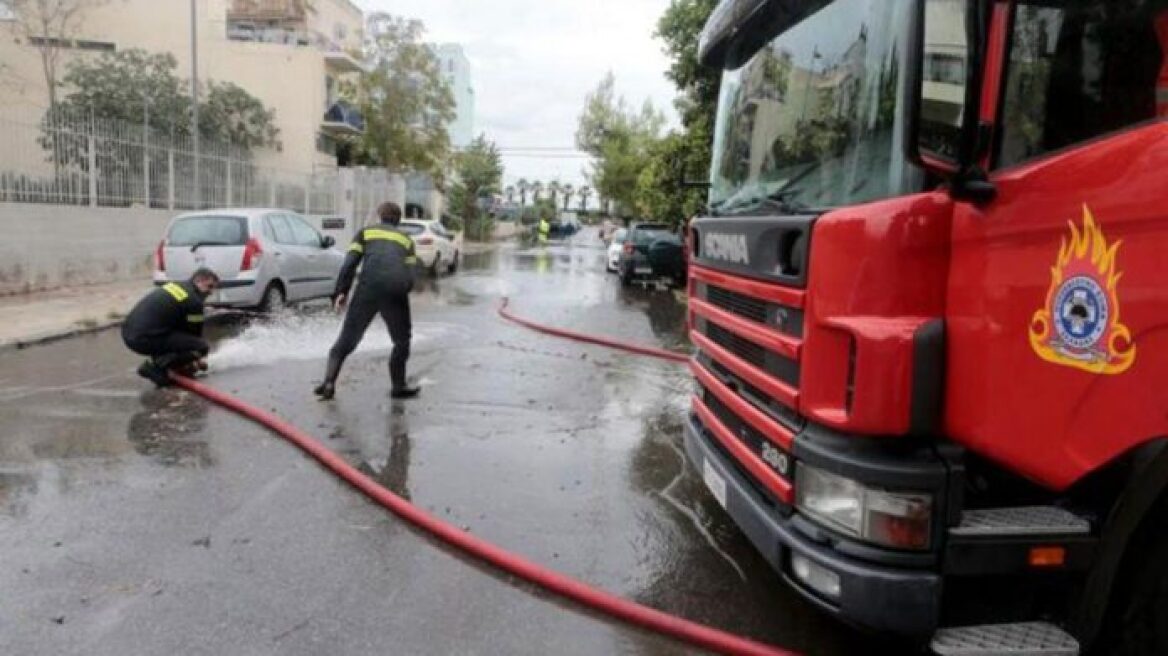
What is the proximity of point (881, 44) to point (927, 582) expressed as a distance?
180 cm

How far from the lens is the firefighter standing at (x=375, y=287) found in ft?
24.8

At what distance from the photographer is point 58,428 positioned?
650cm

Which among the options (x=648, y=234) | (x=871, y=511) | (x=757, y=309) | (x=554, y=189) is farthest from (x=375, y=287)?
(x=554, y=189)

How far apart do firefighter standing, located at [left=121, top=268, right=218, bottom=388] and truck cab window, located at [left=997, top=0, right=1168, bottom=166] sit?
7.20 meters

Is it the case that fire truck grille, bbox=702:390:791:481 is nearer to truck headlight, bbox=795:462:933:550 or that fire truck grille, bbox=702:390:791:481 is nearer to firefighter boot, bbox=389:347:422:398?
truck headlight, bbox=795:462:933:550

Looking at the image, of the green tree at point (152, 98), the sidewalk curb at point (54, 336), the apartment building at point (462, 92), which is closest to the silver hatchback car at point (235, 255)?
the sidewalk curb at point (54, 336)

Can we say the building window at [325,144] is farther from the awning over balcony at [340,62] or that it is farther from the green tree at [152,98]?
the green tree at [152,98]

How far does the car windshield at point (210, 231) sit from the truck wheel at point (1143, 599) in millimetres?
11472

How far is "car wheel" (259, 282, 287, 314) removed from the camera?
40.9 feet

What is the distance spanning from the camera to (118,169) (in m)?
16.4

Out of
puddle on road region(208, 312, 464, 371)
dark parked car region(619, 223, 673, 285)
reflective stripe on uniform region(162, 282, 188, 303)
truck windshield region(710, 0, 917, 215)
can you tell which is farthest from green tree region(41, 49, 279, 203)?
truck windshield region(710, 0, 917, 215)

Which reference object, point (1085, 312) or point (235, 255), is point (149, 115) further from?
point (1085, 312)

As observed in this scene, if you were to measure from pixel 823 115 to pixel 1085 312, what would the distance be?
4.56 feet

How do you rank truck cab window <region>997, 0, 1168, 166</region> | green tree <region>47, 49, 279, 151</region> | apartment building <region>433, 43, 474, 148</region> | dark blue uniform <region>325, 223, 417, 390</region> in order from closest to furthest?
truck cab window <region>997, 0, 1168, 166</region> → dark blue uniform <region>325, 223, 417, 390</region> → green tree <region>47, 49, 279, 151</region> → apartment building <region>433, 43, 474, 148</region>
